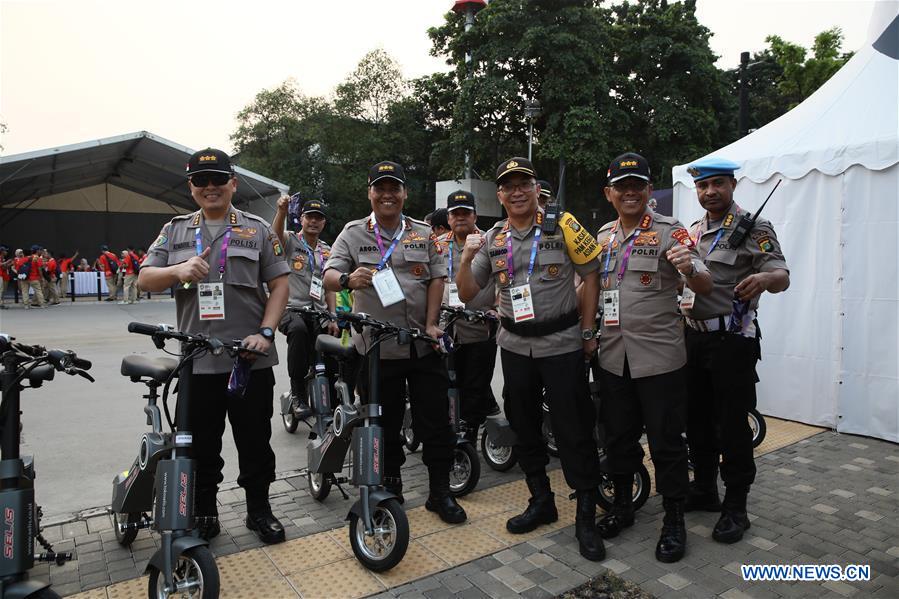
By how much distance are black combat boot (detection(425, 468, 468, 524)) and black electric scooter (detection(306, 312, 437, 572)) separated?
58cm

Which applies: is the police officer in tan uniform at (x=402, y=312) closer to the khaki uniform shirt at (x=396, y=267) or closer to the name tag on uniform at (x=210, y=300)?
the khaki uniform shirt at (x=396, y=267)

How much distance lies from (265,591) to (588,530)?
1753mm

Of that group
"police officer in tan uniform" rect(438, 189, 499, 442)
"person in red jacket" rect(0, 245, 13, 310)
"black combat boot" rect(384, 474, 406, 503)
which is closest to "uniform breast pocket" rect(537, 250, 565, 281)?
"police officer in tan uniform" rect(438, 189, 499, 442)

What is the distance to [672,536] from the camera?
3.42m

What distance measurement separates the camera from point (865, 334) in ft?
18.1

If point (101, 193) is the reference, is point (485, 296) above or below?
below

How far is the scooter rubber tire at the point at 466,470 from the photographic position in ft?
14.0

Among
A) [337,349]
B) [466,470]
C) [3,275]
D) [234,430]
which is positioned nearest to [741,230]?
[466,470]

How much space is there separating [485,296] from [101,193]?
32.4 m

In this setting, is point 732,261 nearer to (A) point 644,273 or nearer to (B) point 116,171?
(A) point 644,273

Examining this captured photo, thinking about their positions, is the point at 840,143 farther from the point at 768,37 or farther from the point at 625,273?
the point at 768,37

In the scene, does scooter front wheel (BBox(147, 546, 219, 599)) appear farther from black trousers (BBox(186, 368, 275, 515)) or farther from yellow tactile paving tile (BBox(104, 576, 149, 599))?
black trousers (BBox(186, 368, 275, 515))

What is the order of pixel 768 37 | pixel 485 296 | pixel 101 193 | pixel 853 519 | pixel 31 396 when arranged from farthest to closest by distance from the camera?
1. pixel 101 193
2. pixel 768 37
3. pixel 31 396
4. pixel 485 296
5. pixel 853 519

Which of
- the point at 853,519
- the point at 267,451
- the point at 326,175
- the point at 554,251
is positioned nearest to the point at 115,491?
the point at 267,451
